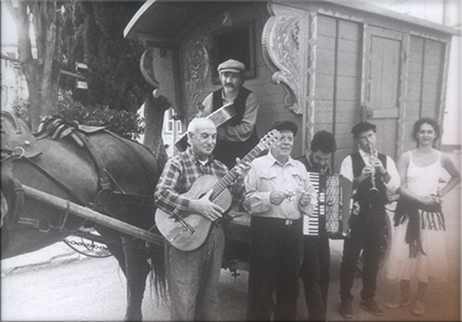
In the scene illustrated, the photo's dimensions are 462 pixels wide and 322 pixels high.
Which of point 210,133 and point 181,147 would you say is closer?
point 210,133

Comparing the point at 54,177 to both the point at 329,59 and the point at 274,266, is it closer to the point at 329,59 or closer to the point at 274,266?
the point at 274,266

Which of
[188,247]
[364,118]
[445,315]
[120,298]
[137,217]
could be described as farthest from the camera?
[120,298]

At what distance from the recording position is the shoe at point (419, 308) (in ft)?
7.80

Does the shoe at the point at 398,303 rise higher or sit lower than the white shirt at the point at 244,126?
lower

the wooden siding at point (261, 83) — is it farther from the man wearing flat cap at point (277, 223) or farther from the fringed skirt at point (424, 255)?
the fringed skirt at point (424, 255)

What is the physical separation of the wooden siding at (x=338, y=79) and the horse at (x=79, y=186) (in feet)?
4.23

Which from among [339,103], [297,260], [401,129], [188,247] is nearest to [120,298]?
[188,247]

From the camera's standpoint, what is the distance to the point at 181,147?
2.58 meters

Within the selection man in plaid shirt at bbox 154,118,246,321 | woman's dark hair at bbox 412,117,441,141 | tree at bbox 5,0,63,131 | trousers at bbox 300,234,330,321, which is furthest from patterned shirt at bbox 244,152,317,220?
tree at bbox 5,0,63,131

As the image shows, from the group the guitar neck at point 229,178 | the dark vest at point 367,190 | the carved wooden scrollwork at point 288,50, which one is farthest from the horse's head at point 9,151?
the dark vest at point 367,190

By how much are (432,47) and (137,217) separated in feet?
7.36

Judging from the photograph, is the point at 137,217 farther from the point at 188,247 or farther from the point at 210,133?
the point at 210,133

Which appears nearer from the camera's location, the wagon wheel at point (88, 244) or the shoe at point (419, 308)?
the shoe at point (419, 308)

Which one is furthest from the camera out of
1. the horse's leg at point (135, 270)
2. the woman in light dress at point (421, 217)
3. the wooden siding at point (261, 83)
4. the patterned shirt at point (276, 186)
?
the horse's leg at point (135, 270)
